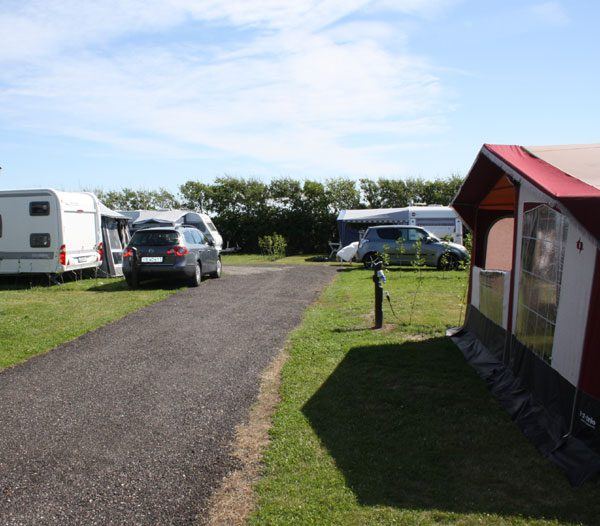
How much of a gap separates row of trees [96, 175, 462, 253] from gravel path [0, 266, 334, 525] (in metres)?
23.1

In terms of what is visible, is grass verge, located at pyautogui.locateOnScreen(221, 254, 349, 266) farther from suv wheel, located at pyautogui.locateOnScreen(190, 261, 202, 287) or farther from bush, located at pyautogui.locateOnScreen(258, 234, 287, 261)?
suv wheel, located at pyautogui.locateOnScreen(190, 261, 202, 287)

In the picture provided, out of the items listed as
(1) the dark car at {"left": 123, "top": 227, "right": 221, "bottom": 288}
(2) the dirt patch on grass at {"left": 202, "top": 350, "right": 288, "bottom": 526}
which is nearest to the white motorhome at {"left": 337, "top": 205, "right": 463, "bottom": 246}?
(1) the dark car at {"left": 123, "top": 227, "right": 221, "bottom": 288}

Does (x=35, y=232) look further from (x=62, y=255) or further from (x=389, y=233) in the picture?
(x=389, y=233)

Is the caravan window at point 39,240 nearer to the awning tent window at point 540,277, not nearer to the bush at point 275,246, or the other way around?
the awning tent window at point 540,277

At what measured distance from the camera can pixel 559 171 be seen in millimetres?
4699

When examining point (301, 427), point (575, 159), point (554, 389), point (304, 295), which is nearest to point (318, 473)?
point (301, 427)

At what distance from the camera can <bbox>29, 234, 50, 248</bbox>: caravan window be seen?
1394 centimetres

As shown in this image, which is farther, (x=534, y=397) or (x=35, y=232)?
(x=35, y=232)

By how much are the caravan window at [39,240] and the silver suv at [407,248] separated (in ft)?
31.4

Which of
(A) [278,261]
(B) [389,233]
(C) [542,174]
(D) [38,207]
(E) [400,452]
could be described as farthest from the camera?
(A) [278,261]

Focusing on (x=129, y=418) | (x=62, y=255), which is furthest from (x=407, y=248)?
(x=129, y=418)

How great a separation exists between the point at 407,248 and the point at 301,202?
48.8 ft

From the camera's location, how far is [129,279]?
13.7 meters

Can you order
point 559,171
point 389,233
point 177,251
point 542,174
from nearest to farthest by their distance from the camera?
1. point 542,174
2. point 559,171
3. point 177,251
4. point 389,233
